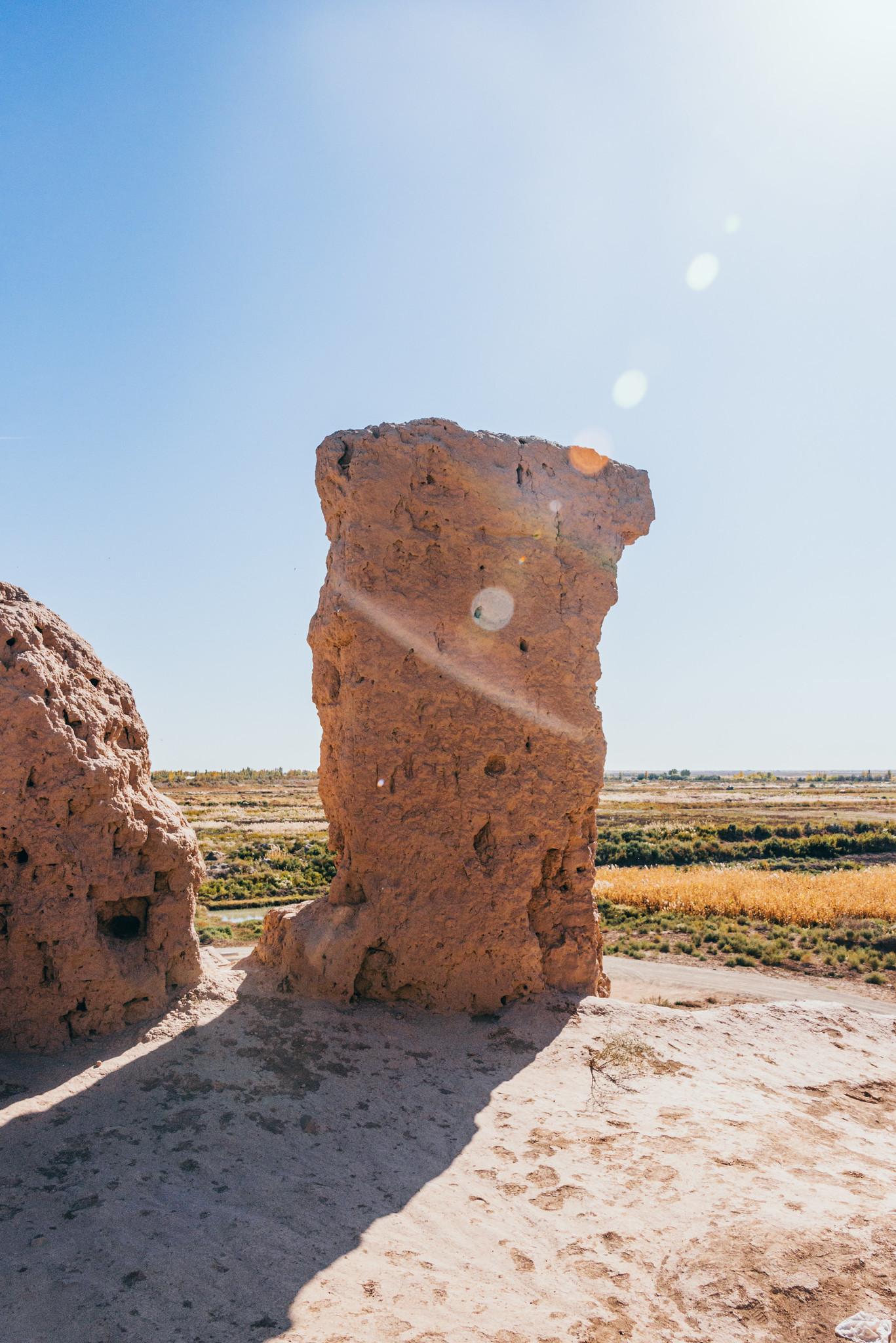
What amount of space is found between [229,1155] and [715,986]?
1010 centimetres

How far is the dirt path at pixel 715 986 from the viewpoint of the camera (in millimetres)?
12273

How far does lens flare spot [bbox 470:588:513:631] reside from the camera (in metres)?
8.24

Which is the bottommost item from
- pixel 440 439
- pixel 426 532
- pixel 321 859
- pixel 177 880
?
pixel 321 859

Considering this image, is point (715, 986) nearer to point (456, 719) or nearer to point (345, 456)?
point (456, 719)

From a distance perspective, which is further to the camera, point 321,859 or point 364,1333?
point 321,859

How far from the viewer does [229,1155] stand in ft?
16.8

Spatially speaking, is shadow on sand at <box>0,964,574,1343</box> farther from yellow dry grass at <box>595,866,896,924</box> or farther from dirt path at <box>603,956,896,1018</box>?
yellow dry grass at <box>595,866,896,924</box>

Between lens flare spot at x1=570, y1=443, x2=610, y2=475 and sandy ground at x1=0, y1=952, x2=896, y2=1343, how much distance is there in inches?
226

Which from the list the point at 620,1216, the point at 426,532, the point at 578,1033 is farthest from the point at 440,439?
the point at 620,1216

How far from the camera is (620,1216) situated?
4.95 metres

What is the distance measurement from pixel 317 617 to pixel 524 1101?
493 centimetres

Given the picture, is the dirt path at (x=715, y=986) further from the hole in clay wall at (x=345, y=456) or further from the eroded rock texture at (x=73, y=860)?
the hole in clay wall at (x=345, y=456)

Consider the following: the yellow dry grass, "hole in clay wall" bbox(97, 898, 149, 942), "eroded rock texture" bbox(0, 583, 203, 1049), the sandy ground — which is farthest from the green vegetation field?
the sandy ground

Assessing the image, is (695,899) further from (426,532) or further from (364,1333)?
(364,1333)
